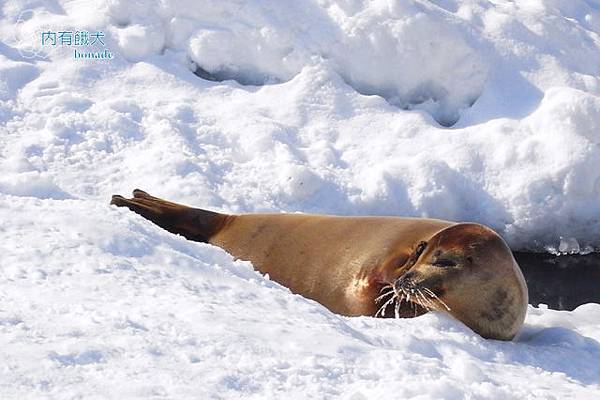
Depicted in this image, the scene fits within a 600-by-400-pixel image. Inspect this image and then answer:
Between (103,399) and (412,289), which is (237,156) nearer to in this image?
(412,289)

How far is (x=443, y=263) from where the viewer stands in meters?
3.92

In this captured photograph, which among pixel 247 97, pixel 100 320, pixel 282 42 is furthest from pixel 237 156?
pixel 100 320

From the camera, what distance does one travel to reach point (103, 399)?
7.13 feet

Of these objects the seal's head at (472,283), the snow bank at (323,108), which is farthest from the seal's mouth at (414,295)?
the snow bank at (323,108)

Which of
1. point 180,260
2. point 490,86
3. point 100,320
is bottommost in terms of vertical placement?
point 490,86

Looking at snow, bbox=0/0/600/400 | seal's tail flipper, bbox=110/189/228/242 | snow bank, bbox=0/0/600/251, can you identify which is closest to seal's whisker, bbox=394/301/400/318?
snow, bbox=0/0/600/400

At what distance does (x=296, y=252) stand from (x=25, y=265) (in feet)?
6.42

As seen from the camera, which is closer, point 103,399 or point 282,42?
point 103,399

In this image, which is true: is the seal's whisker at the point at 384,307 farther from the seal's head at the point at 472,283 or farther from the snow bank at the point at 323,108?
the snow bank at the point at 323,108

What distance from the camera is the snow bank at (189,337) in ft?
7.67

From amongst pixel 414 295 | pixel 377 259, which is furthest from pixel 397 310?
pixel 377 259

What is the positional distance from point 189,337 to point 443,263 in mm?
1615

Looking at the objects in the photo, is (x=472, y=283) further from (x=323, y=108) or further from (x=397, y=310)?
(x=323, y=108)

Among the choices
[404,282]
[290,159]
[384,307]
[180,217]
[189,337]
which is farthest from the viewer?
[290,159]
